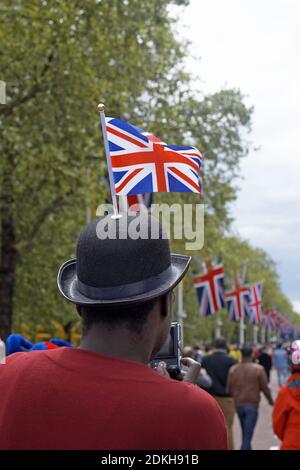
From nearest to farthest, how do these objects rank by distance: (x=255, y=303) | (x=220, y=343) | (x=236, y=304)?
(x=220, y=343) → (x=236, y=304) → (x=255, y=303)

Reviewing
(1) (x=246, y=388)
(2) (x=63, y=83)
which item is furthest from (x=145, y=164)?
(2) (x=63, y=83)

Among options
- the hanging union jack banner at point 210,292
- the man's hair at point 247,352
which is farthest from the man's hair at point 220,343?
the hanging union jack banner at point 210,292

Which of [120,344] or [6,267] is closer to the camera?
[120,344]

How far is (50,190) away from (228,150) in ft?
36.3

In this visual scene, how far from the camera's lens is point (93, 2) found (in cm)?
1786

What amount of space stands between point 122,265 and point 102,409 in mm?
369

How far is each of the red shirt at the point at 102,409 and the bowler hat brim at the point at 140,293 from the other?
0.14m

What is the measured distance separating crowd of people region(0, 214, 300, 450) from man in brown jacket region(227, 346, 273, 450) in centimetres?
1088

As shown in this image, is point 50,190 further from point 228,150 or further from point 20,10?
point 228,150

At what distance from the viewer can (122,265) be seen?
242 cm

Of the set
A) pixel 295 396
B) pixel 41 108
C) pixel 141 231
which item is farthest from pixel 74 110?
pixel 141 231

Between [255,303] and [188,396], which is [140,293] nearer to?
[188,396]

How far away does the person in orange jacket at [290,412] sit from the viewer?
286 inches

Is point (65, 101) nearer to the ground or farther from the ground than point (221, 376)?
farther from the ground
